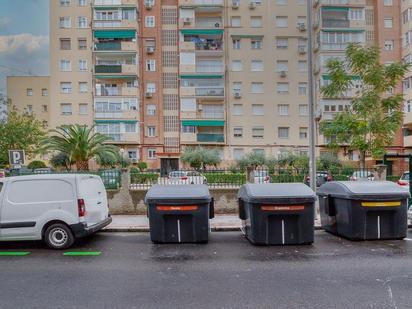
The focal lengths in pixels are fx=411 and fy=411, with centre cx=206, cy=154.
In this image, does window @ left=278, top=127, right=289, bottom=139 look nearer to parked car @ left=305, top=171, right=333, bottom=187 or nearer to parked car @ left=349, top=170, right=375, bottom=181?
parked car @ left=305, top=171, right=333, bottom=187

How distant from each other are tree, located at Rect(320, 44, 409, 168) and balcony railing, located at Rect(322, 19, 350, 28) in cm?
3296

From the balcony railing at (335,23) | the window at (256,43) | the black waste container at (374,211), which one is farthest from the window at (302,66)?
the black waste container at (374,211)

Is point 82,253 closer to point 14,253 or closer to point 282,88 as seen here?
point 14,253

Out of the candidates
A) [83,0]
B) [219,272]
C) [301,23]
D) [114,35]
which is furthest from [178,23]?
[219,272]

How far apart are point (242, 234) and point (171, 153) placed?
119 ft

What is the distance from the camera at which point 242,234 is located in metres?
10.7

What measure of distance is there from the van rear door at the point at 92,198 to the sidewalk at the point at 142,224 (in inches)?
54.1

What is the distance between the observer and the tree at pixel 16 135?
32938mm

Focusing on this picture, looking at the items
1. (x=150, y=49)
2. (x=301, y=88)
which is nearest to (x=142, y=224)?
(x=150, y=49)

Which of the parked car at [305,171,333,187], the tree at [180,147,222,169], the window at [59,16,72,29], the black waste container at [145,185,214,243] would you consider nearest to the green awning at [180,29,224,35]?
the window at [59,16,72,29]

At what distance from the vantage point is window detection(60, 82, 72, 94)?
46.5 m

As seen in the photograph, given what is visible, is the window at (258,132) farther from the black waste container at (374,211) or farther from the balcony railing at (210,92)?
the black waste container at (374,211)

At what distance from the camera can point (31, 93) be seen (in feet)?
197

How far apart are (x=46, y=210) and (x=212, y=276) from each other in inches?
172
